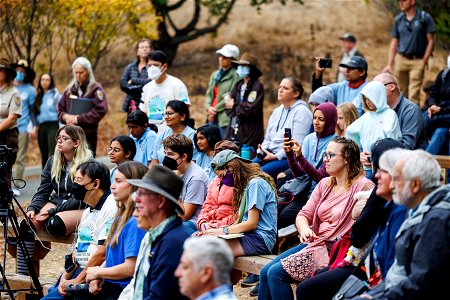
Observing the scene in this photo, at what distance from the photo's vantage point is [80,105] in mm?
12008

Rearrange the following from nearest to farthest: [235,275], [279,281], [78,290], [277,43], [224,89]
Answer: [78,290]
[279,281]
[235,275]
[224,89]
[277,43]

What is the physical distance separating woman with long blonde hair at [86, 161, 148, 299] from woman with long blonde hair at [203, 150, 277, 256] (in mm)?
1069

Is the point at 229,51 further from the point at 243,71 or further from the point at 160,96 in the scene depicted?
the point at 160,96

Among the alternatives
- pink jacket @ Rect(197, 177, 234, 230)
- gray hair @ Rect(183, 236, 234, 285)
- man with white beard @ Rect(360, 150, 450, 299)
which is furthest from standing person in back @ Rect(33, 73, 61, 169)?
gray hair @ Rect(183, 236, 234, 285)

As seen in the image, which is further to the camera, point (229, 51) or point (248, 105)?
point (229, 51)

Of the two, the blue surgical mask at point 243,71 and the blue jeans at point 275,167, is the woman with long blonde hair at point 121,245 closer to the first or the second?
the blue jeans at point 275,167

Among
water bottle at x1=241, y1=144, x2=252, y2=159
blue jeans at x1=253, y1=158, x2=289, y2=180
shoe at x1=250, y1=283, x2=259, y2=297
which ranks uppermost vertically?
water bottle at x1=241, y1=144, x2=252, y2=159

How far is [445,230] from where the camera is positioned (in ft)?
17.1

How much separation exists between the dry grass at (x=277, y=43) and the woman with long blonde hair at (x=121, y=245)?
1235 cm

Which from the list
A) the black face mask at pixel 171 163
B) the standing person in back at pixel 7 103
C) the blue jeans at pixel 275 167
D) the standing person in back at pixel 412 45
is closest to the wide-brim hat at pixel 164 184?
the black face mask at pixel 171 163

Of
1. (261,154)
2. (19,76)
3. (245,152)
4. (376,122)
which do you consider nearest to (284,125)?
(261,154)

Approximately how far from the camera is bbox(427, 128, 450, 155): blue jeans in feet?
35.9

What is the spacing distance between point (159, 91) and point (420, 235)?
634cm

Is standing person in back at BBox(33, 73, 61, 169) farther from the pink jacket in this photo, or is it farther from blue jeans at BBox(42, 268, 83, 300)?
blue jeans at BBox(42, 268, 83, 300)
